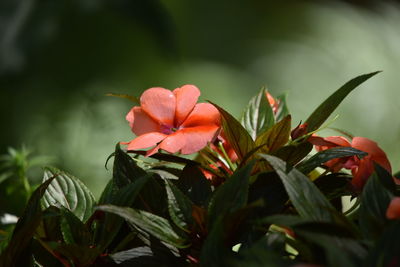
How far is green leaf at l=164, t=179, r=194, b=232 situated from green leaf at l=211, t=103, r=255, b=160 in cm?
10

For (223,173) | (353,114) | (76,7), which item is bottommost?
(353,114)

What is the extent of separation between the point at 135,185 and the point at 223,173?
152mm

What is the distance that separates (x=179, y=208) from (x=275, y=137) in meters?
0.14

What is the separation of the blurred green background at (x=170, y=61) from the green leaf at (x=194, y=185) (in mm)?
1284

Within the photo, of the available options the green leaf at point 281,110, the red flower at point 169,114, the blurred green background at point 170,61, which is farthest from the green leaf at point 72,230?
the blurred green background at point 170,61

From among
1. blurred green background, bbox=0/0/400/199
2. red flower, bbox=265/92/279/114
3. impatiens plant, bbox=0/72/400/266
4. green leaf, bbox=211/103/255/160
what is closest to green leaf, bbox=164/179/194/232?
impatiens plant, bbox=0/72/400/266

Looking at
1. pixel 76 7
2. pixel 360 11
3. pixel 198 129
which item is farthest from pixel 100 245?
pixel 360 11

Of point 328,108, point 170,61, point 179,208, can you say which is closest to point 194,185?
point 179,208

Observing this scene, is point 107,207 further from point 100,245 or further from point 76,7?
point 76,7

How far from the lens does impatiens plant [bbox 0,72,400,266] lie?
0.39m

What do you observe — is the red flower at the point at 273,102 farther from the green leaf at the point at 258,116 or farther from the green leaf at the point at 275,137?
the green leaf at the point at 275,137

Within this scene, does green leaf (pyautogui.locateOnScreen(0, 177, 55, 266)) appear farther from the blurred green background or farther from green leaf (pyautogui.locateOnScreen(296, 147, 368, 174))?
the blurred green background

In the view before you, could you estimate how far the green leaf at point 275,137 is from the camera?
1.81 ft

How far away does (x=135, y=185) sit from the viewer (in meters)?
0.45
